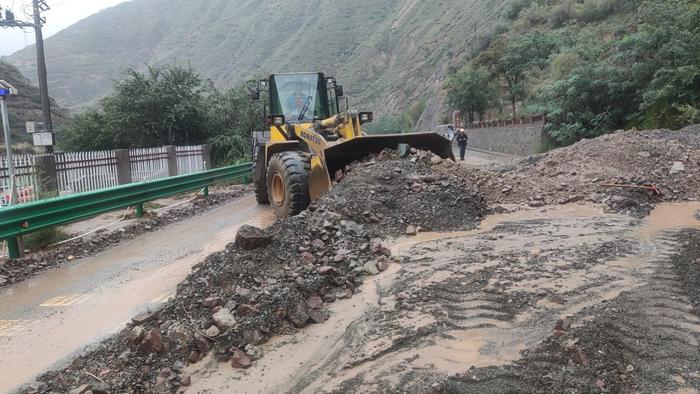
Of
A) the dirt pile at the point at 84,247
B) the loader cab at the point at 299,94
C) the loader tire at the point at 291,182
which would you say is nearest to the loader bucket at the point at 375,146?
the loader tire at the point at 291,182

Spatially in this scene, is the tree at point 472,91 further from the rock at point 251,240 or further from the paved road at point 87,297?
the rock at point 251,240

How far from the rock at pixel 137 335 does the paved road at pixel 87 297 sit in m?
0.71

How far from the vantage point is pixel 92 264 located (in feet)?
24.0

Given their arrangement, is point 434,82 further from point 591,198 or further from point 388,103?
point 591,198

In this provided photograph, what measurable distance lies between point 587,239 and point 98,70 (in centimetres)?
12726

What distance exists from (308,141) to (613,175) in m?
5.71

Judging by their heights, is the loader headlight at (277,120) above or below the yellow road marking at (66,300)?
above

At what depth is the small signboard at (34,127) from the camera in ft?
44.4

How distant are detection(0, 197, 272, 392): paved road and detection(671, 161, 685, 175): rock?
817 centimetres

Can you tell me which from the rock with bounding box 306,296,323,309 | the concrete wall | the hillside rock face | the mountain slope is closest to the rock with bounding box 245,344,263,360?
the rock with bounding box 306,296,323,309

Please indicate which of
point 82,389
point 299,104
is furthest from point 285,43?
point 82,389

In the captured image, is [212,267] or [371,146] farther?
[371,146]

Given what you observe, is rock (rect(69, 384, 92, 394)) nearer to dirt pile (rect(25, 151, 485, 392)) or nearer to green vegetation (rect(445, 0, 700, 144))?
dirt pile (rect(25, 151, 485, 392))

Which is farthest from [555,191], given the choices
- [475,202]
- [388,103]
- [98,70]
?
[98,70]
